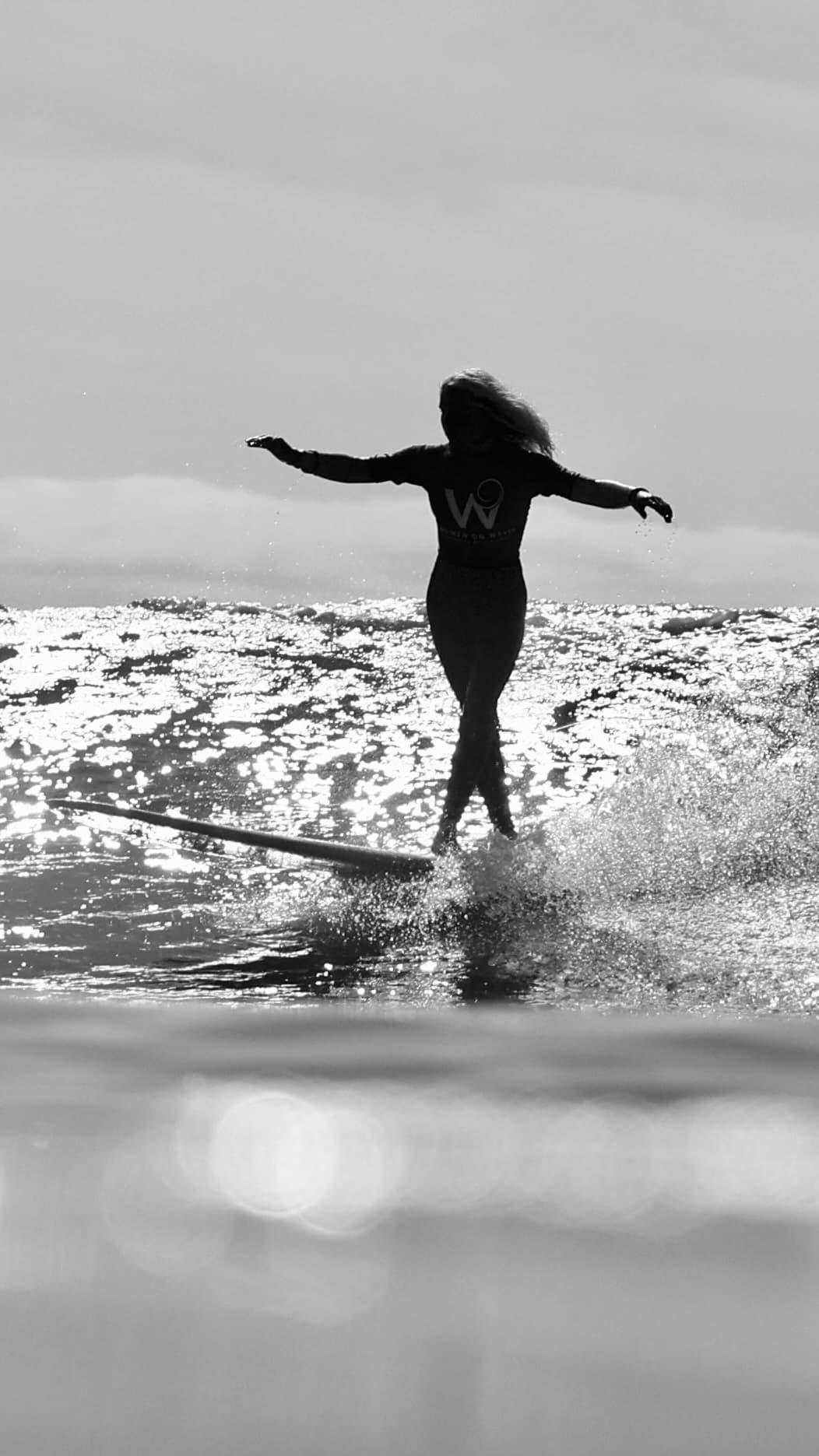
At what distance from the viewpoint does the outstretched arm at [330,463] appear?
696 centimetres

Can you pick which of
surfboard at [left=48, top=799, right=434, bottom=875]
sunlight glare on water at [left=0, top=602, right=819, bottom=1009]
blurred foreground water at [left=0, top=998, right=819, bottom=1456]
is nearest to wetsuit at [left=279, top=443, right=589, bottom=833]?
sunlight glare on water at [left=0, top=602, right=819, bottom=1009]

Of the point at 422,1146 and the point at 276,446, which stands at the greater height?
the point at 276,446

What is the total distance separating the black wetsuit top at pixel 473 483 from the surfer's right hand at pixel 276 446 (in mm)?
44

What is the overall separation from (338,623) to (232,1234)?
2207 cm

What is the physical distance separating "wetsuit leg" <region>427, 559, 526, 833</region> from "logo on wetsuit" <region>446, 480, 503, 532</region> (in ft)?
0.84

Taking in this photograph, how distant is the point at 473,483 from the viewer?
267 inches

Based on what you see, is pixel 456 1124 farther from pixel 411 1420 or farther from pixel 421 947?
pixel 421 947

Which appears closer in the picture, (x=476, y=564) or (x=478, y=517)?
(x=478, y=517)

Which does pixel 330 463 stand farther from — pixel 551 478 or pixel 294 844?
pixel 294 844

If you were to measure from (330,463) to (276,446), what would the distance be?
282 mm

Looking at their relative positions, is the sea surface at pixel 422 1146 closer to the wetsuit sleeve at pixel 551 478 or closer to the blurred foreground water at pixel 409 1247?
the blurred foreground water at pixel 409 1247

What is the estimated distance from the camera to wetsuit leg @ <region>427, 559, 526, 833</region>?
6.95m

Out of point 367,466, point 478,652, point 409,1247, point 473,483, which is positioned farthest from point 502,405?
point 409,1247

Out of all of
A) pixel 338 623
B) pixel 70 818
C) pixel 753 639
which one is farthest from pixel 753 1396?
pixel 338 623
